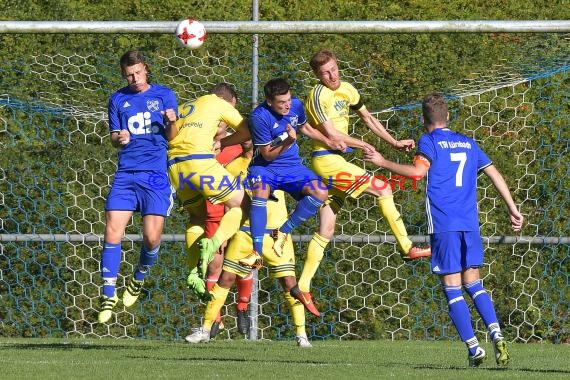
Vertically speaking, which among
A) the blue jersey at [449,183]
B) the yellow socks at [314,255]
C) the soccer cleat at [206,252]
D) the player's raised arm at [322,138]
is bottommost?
the yellow socks at [314,255]

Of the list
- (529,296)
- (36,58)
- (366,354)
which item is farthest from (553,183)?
(36,58)

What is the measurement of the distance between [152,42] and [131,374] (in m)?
4.80

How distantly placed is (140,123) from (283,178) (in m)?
1.14

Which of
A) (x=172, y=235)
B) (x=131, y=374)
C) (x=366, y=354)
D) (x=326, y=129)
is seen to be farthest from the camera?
(x=172, y=235)

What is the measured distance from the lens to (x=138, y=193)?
9.30 meters

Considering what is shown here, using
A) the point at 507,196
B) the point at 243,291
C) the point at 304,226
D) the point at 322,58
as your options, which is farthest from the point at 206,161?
the point at 507,196

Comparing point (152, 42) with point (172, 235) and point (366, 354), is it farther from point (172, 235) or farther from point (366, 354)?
point (366, 354)

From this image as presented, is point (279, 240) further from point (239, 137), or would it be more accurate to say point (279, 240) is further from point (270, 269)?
point (239, 137)

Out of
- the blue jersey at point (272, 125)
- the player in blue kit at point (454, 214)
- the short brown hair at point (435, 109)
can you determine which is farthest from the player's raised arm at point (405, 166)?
the blue jersey at point (272, 125)

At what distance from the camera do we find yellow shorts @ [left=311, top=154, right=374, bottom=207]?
380 inches

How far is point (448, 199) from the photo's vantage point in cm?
761

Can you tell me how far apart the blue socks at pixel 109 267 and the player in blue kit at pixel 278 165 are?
38.0 inches

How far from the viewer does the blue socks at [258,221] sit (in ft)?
30.0

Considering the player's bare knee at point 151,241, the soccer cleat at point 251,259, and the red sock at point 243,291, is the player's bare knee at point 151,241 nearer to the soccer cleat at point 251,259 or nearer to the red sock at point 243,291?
the soccer cleat at point 251,259
